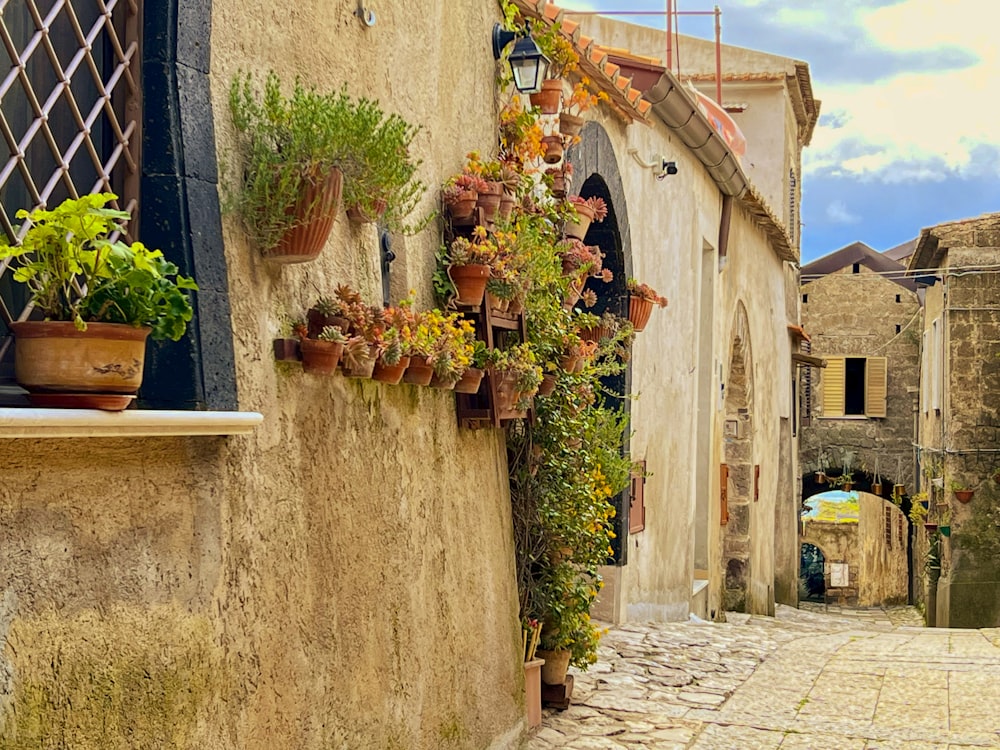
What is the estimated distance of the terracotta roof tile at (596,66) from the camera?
6188 millimetres

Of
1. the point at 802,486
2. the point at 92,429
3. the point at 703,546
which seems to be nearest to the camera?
the point at 92,429

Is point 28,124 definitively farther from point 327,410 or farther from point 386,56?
point 386,56

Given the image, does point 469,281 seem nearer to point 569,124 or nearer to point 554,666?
point 569,124

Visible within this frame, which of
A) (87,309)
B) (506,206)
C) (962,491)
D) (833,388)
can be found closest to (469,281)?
(506,206)

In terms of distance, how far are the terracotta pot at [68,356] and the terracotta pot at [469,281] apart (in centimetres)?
249

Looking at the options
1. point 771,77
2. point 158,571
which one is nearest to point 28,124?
point 158,571

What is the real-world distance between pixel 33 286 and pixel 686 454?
29.5 feet

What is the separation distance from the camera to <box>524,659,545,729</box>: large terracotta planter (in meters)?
5.84

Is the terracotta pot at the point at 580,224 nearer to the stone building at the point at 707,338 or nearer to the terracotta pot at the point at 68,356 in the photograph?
the stone building at the point at 707,338

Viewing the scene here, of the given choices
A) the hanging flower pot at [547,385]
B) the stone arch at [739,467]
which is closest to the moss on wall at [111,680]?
the hanging flower pot at [547,385]

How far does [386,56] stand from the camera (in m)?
4.41

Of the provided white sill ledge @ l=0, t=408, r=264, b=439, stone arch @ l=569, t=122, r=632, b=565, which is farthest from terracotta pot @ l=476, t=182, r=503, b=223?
stone arch @ l=569, t=122, r=632, b=565

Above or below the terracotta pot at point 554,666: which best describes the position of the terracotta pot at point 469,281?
above

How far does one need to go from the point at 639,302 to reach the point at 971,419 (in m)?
12.2
